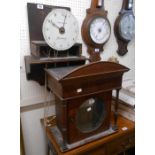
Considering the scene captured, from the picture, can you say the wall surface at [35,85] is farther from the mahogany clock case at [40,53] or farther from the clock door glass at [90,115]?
the clock door glass at [90,115]

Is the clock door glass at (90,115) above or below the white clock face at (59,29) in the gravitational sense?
below

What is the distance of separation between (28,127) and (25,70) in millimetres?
495

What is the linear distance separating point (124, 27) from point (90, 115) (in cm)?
95

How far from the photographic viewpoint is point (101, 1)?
4.66 feet

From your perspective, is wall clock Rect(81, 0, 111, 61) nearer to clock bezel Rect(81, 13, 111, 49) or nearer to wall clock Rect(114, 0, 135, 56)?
clock bezel Rect(81, 13, 111, 49)

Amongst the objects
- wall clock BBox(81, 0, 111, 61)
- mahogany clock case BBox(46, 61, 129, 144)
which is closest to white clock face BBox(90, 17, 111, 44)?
wall clock BBox(81, 0, 111, 61)

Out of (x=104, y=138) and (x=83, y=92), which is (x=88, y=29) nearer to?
(x=83, y=92)

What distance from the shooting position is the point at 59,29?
1.08m

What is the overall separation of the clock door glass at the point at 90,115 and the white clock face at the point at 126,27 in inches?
32.3
